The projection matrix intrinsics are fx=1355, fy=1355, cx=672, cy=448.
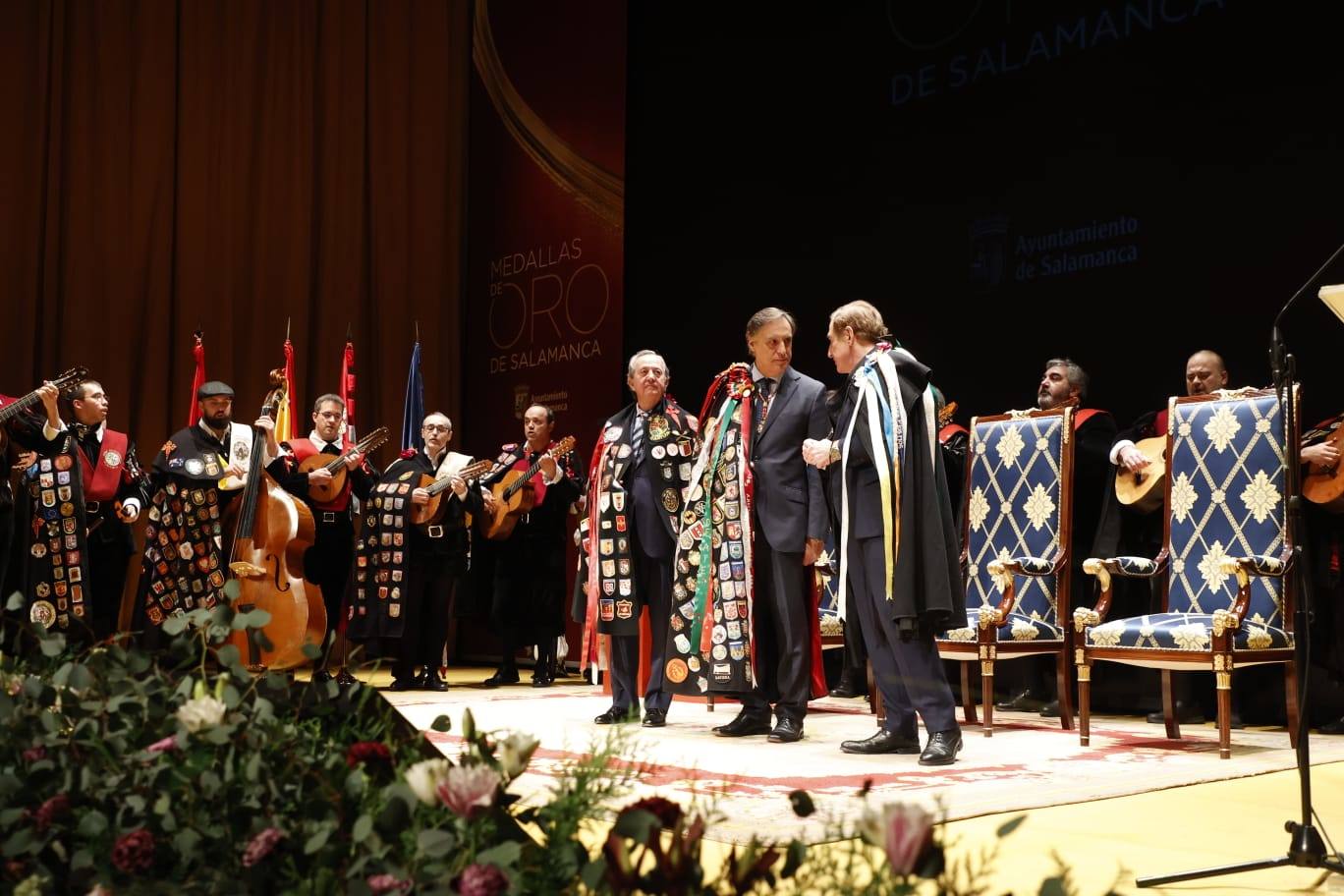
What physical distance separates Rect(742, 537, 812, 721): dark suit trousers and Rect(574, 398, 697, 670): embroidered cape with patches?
1.42 feet

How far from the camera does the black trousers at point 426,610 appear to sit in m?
7.02

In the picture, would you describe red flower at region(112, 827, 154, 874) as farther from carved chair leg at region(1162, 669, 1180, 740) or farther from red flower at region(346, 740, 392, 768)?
carved chair leg at region(1162, 669, 1180, 740)

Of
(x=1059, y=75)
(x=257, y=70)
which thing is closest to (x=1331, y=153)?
(x=1059, y=75)

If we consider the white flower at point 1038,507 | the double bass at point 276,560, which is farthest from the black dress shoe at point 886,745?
the double bass at point 276,560

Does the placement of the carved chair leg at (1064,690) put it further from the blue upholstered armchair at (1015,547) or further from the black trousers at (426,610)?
the black trousers at (426,610)

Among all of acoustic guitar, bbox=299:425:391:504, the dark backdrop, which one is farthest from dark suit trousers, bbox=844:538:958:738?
acoustic guitar, bbox=299:425:391:504

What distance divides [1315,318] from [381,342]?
6.20 meters

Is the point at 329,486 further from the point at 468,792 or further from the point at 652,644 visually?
the point at 468,792

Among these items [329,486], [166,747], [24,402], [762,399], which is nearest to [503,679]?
[329,486]

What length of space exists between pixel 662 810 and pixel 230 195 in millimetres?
8693

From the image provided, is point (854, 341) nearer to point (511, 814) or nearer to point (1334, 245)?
point (1334, 245)

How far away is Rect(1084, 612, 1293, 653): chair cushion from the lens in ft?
14.6

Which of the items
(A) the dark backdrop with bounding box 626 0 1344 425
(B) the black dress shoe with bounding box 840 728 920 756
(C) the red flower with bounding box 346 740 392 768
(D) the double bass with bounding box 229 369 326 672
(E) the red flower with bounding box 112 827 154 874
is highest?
(A) the dark backdrop with bounding box 626 0 1344 425

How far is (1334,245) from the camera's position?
17.1 ft
